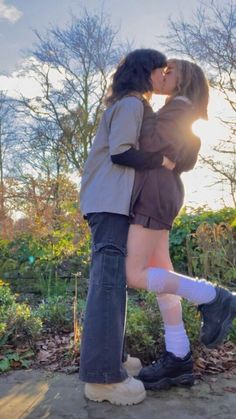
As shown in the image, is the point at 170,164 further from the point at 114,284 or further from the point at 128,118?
the point at 114,284

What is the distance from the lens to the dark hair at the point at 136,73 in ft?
7.22

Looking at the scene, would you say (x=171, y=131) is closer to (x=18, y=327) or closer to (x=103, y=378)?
(x=103, y=378)

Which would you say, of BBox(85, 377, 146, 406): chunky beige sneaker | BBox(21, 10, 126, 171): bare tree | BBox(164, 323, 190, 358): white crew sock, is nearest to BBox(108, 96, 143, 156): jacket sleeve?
BBox(164, 323, 190, 358): white crew sock

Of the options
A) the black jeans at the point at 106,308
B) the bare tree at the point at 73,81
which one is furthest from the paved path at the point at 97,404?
the bare tree at the point at 73,81

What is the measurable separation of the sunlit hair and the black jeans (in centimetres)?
64

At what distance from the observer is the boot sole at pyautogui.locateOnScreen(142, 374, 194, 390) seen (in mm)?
2217

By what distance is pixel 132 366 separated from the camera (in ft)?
7.70

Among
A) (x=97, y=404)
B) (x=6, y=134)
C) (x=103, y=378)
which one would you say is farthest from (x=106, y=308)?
(x=6, y=134)

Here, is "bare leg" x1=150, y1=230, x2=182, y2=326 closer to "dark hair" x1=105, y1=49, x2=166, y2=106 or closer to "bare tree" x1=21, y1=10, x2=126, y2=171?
"dark hair" x1=105, y1=49, x2=166, y2=106

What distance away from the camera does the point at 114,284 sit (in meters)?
2.10

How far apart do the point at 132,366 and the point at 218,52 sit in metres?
8.61

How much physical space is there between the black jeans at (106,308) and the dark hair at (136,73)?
58 cm

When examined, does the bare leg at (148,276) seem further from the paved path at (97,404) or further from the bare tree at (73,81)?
the bare tree at (73,81)

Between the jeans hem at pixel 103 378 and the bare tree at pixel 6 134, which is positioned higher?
the bare tree at pixel 6 134
